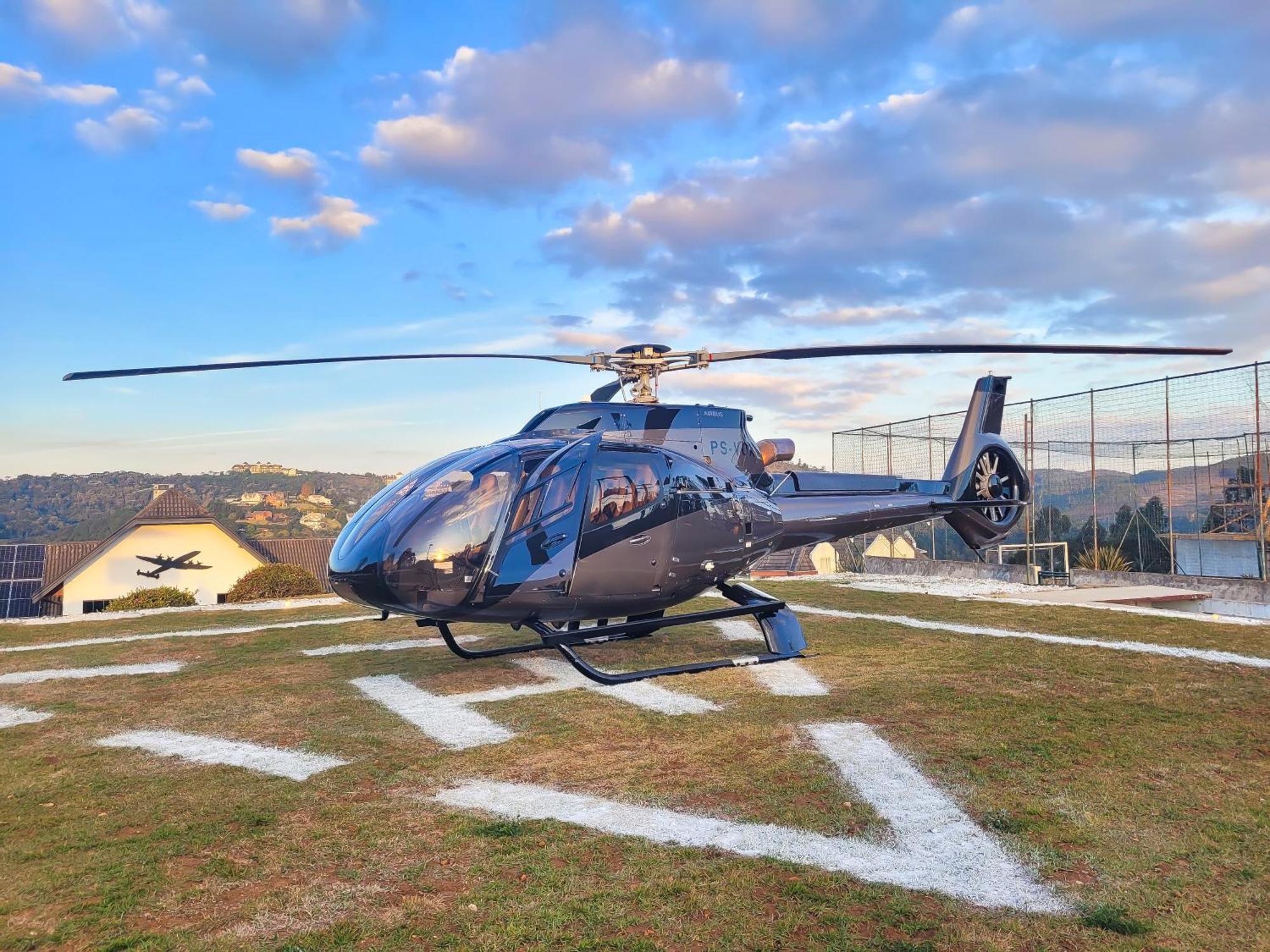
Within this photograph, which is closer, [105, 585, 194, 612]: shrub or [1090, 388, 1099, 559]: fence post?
[105, 585, 194, 612]: shrub

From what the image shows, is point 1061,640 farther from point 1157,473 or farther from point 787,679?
point 1157,473

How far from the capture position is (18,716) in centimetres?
819

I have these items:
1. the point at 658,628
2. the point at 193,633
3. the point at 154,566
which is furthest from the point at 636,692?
the point at 154,566

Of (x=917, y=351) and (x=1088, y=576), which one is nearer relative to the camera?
(x=917, y=351)

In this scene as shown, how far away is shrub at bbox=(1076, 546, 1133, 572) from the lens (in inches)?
772

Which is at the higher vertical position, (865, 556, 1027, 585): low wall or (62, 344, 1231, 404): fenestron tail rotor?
(62, 344, 1231, 404): fenestron tail rotor

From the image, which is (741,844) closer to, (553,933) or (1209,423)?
(553,933)

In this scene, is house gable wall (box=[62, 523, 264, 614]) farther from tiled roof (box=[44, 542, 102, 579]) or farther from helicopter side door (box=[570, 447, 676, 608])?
helicopter side door (box=[570, 447, 676, 608])

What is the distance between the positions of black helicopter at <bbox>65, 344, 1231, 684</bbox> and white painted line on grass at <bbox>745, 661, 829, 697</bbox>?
0.76 ft

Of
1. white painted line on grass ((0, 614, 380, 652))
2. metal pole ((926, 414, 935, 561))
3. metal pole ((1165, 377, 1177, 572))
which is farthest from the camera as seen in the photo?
metal pole ((926, 414, 935, 561))

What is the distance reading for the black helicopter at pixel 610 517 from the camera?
7309 millimetres

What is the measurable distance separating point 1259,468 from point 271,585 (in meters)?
22.3

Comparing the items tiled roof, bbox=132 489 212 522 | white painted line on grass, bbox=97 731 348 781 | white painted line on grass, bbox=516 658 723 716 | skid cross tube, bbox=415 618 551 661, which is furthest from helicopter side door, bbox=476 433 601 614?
tiled roof, bbox=132 489 212 522

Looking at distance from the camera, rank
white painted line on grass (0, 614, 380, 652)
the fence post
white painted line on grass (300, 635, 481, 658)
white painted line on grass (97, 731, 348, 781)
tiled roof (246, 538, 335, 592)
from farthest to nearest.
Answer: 1. tiled roof (246, 538, 335, 592)
2. the fence post
3. white painted line on grass (0, 614, 380, 652)
4. white painted line on grass (300, 635, 481, 658)
5. white painted line on grass (97, 731, 348, 781)
